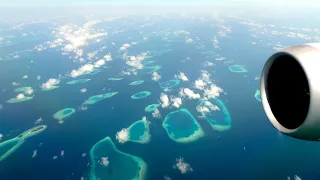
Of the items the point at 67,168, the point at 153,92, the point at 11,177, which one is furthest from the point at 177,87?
the point at 11,177

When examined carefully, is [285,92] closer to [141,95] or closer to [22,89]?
[141,95]

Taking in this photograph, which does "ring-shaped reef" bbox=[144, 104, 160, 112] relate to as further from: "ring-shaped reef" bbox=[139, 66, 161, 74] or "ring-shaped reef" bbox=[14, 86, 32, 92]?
"ring-shaped reef" bbox=[14, 86, 32, 92]

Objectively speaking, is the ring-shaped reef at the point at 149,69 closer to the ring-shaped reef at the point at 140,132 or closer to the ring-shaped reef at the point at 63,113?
the ring-shaped reef at the point at 63,113

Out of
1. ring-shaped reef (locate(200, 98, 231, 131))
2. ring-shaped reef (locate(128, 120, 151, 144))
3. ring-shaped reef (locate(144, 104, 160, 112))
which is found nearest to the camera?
ring-shaped reef (locate(128, 120, 151, 144))

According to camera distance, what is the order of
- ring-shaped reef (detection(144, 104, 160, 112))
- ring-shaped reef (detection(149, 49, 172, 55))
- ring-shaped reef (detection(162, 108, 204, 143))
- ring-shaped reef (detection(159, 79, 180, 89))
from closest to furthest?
ring-shaped reef (detection(162, 108, 204, 143)), ring-shaped reef (detection(144, 104, 160, 112)), ring-shaped reef (detection(159, 79, 180, 89)), ring-shaped reef (detection(149, 49, 172, 55))

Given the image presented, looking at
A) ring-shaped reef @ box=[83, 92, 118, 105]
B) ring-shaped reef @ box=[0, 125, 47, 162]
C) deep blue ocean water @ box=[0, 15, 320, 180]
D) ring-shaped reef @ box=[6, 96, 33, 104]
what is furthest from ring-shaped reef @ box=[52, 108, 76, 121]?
ring-shaped reef @ box=[6, 96, 33, 104]

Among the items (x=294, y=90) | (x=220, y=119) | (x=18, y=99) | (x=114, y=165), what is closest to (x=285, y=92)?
(x=294, y=90)
